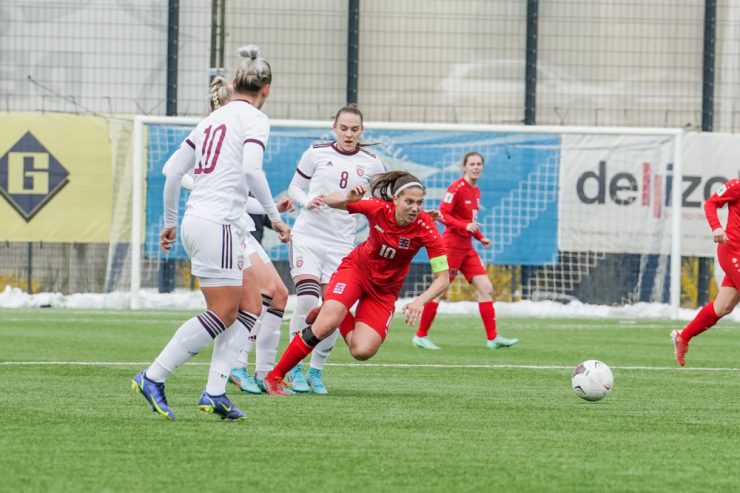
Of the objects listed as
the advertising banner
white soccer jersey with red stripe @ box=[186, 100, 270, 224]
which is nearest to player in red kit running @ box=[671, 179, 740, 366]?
white soccer jersey with red stripe @ box=[186, 100, 270, 224]

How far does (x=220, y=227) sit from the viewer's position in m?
7.33

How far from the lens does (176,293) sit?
19672mm

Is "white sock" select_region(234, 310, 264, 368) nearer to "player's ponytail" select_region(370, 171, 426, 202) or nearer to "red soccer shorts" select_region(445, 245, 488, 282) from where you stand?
"player's ponytail" select_region(370, 171, 426, 202)

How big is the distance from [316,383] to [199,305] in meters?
10.3

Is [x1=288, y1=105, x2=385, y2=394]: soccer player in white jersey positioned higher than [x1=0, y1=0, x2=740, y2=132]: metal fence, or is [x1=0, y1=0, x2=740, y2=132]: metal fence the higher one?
[x1=0, y1=0, x2=740, y2=132]: metal fence

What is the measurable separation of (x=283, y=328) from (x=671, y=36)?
798 centimetres

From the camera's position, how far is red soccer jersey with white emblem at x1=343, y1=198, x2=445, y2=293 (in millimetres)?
9102

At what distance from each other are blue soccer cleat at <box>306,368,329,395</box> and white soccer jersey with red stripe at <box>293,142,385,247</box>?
1.05 meters

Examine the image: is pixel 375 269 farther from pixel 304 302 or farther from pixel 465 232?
pixel 465 232

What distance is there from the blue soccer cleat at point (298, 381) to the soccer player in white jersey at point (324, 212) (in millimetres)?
361

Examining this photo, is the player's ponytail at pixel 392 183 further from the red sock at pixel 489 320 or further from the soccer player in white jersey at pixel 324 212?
the red sock at pixel 489 320

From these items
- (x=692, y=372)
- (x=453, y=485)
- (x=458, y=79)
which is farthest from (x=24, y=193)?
(x=453, y=485)

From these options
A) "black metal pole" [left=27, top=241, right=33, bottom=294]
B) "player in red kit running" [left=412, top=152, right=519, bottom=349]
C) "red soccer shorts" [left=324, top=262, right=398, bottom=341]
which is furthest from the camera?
"black metal pole" [left=27, top=241, right=33, bottom=294]

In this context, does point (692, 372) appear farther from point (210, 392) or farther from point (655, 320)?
point (655, 320)
